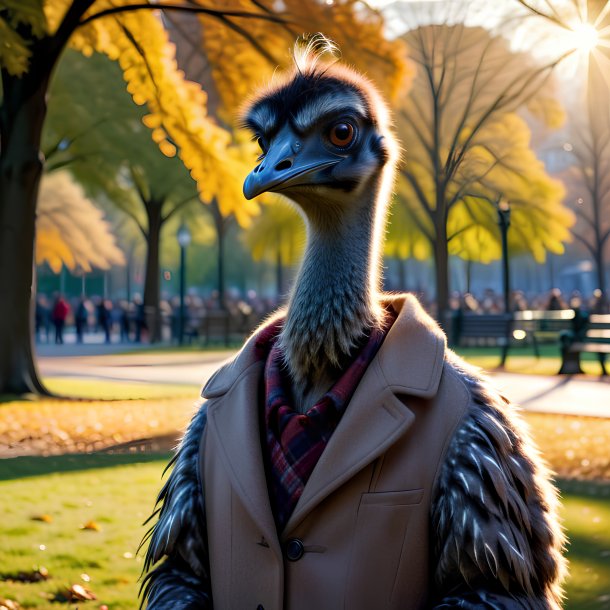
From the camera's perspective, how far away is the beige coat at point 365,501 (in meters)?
1.89

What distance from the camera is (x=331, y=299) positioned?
7.06 feet

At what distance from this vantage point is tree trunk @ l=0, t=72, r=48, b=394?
1046 centimetres

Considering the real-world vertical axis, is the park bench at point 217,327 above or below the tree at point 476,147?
below

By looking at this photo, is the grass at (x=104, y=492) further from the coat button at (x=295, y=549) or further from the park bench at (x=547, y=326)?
the park bench at (x=547, y=326)

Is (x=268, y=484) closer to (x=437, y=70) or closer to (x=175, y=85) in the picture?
(x=437, y=70)

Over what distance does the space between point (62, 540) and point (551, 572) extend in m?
3.80

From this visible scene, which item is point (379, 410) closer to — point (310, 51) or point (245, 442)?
point (245, 442)

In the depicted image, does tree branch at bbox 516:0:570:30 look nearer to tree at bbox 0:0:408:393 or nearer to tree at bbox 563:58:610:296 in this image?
tree at bbox 563:58:610:296

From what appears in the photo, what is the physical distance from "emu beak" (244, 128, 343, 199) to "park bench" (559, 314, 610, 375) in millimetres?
11280

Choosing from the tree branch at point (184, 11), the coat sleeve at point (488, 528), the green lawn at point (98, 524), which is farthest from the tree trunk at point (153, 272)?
the coat sleeve at point (488, 528)

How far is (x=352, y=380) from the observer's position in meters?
2.01

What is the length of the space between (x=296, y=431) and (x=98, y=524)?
12.8 ft

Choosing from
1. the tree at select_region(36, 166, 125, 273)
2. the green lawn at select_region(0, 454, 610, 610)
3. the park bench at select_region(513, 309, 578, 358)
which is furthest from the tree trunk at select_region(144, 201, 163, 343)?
the green lawn at select_region(0, 454, 610, 610)

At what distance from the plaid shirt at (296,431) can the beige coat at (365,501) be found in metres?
0.04
